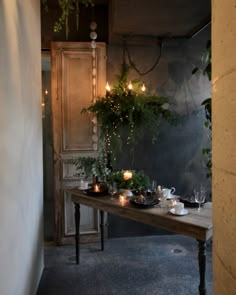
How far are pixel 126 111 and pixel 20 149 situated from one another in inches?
59.1

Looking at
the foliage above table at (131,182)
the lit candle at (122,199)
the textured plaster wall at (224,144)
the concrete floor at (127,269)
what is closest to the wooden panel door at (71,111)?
the concrete floor at (127,269)

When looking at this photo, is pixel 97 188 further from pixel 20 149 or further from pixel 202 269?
pixel 202 269

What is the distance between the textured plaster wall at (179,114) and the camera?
3787 millimetres

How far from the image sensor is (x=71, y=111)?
3633mm

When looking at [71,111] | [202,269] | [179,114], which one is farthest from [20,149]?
[179,114]

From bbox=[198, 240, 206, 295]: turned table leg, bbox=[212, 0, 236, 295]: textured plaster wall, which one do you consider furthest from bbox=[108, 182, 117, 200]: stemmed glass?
bbox=[212, 0, 236, 295]: textured plaster wall

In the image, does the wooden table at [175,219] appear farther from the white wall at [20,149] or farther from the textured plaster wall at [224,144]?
the textured plaster wall at [224,144]

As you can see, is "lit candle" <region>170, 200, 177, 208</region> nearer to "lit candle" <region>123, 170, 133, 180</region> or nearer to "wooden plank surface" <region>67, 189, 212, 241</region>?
"wooden plank surface" <region>67, 189, 212, 241</region>

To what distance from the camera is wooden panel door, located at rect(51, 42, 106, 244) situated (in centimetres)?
360

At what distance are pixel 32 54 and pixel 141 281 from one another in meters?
2.20

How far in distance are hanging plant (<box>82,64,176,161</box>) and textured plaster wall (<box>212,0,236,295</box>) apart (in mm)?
2413

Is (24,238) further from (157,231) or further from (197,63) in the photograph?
(197,63)

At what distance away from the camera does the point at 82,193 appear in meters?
3.07

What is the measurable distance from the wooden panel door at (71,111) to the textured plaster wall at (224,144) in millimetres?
2859
